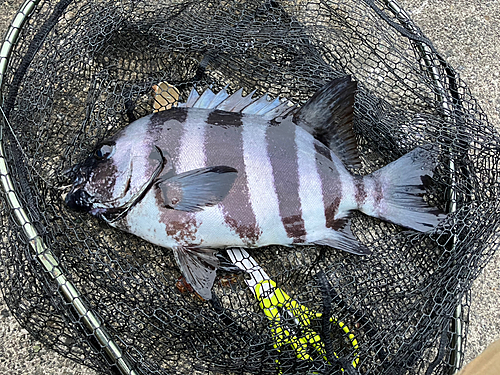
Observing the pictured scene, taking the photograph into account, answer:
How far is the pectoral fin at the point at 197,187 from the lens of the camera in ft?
5.24

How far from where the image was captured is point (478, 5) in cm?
244

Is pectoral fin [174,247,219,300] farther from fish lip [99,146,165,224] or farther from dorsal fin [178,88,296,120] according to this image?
dorsal fin [178,88,296,120]

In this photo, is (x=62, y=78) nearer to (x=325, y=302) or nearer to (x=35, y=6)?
(x=35, y=6)

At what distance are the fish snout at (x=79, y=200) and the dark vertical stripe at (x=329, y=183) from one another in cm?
100

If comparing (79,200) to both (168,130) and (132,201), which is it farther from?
(168,130)

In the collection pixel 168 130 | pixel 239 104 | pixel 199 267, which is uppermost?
pixel 239 104

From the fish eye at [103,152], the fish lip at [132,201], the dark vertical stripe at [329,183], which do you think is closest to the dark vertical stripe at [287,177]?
the dark vertical stripe at [329,183]

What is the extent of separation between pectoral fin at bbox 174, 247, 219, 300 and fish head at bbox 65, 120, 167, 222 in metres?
0.32

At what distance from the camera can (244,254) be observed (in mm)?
Result: 1828

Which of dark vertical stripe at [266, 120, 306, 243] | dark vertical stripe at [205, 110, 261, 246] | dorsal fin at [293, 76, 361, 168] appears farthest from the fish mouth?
dorsal fin at [293, 76, 361, 168]

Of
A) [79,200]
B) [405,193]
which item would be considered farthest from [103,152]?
[405,193]

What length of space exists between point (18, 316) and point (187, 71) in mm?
1375

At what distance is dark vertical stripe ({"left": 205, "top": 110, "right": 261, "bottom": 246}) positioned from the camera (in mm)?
1634

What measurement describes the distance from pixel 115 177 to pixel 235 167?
0.50 m
